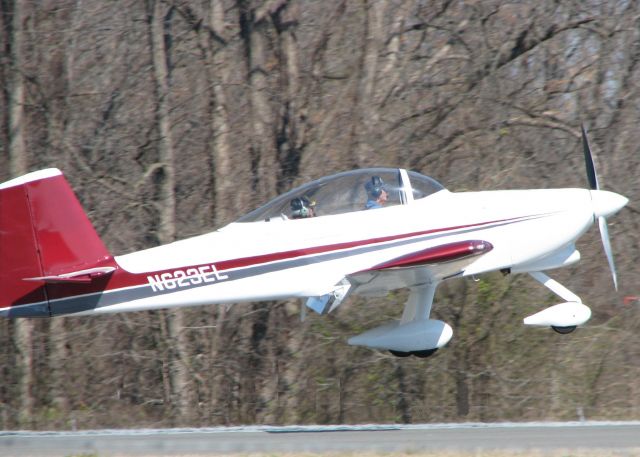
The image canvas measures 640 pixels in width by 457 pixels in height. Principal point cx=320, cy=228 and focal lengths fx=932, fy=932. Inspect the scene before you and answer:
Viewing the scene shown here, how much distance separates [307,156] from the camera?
14.6m

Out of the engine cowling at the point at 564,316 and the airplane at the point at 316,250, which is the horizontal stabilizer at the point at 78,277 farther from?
the engine cowling at the point at 564,316

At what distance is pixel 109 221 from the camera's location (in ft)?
47.5

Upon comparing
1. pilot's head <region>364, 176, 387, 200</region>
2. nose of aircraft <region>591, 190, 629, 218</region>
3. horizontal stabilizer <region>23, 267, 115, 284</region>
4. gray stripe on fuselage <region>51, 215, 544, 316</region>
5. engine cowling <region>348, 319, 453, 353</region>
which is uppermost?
pilot's head <region>364, 176, 387, 200</region>

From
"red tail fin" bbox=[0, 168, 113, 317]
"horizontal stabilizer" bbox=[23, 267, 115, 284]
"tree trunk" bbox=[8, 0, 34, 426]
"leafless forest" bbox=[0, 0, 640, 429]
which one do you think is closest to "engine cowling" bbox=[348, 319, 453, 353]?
"horizontal stabilizer" bbox=[23, 267, 115, 284]

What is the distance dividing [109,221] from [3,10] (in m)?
3.86

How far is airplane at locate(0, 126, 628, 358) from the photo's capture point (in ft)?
30.0

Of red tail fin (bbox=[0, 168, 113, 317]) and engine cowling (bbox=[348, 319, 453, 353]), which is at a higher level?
red tail fin (bbox=[0, 168, 113, 317])

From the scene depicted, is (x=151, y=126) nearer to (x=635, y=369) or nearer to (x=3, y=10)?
(x=3, y=10)

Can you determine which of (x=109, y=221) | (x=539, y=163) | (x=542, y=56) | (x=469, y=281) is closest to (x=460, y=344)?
(x=469, y=281)

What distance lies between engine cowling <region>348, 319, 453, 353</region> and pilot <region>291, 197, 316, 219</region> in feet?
4.65

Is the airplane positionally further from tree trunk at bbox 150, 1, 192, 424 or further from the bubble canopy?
tree trunk at bbox 150, 1, 192, 424

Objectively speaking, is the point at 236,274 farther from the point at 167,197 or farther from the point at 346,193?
the point at 167,197

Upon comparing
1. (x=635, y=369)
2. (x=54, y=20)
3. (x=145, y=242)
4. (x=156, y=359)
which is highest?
(x=54, y=20)

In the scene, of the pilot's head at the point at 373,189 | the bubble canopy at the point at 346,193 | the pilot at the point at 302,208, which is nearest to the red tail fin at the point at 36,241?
the bubble canopy at the point at 346,193
